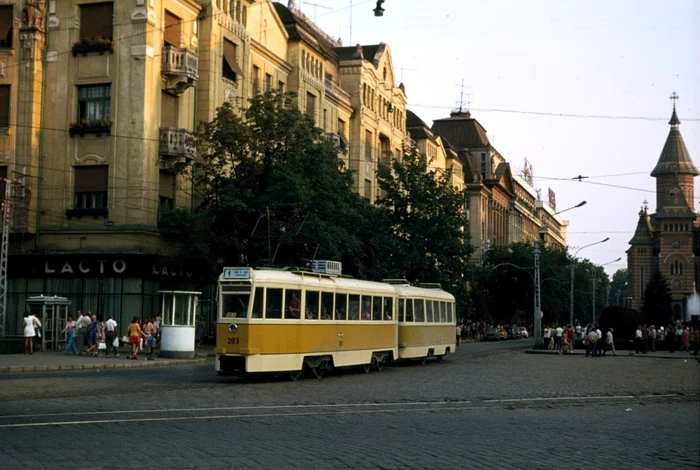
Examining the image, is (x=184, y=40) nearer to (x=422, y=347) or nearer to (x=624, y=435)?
(x=422, y=347)

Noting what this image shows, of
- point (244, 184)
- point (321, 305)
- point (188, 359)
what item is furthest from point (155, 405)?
point (244, 184)

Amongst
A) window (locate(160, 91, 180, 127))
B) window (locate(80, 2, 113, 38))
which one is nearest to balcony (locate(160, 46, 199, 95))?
window (locate(160, 91, 180, 127))

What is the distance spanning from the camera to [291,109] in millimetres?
41875

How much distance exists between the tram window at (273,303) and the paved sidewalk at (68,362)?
7.63 meters

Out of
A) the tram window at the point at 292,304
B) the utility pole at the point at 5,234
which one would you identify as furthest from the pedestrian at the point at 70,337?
the tram window at the point at 292,304

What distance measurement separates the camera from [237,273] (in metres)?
24.6

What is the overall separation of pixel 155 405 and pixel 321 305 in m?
9.87

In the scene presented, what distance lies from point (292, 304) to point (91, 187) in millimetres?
19572

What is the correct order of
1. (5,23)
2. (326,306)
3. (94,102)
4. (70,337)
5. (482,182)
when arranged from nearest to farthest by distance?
(326,306)
(70,337)
(94,102)
(5,23)
(482,182)

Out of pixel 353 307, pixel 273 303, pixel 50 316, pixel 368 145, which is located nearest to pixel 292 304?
pixel 273 303

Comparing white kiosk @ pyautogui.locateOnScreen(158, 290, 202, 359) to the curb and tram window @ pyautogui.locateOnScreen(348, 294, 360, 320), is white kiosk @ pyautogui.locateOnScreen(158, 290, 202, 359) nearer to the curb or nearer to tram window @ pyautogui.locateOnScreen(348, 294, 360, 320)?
the curb

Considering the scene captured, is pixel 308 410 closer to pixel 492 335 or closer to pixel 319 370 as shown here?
pixel 319 370

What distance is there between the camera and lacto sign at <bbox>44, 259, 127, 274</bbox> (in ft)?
137

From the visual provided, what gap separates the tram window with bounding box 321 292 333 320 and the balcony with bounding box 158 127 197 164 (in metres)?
16.7
